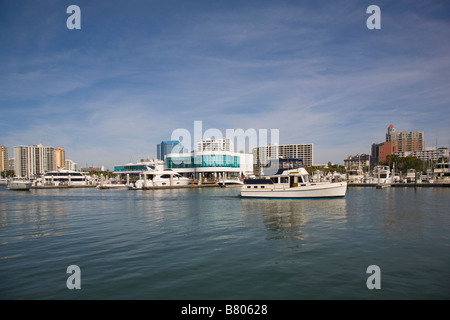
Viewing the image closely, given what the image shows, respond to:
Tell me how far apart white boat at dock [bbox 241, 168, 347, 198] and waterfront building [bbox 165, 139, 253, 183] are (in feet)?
255

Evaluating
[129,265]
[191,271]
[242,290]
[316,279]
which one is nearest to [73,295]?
[129,265]

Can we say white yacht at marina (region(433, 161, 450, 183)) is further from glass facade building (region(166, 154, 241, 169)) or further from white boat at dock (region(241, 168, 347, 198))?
glass facade building (region(166, 154, 241, 169))

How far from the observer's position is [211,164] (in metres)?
129

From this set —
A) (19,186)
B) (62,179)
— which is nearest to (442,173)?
(19,186)

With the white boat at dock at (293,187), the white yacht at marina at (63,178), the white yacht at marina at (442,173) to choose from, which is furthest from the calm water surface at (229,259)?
the white yacht at marina at (63,178)

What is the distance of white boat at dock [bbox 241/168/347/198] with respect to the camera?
4232 centimetres

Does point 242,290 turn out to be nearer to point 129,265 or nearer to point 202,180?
point 129,265

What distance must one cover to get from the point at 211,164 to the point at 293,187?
88.2 metres

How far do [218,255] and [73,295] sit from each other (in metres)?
6.78

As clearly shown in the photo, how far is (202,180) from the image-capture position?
12662 centimetres

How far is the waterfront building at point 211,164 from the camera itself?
129625 mm

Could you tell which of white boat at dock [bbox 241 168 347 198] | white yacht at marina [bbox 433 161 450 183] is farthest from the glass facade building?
white boat at dock [bbox 241 168 347 198]

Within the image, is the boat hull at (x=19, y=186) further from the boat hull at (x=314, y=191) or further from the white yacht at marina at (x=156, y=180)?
the boat hull at (x=314, y=191)

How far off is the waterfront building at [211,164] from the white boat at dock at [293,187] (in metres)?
77.7
